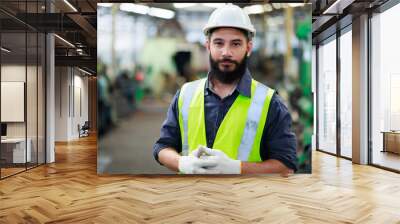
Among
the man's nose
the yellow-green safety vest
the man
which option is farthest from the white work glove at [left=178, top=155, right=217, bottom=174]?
the man's nose

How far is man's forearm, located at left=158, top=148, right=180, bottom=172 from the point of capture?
19.1 ft

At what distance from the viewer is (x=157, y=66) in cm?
601

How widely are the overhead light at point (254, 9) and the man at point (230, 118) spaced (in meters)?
0.11

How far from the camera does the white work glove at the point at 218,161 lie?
564cm

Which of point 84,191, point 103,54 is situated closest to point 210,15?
point 103,54

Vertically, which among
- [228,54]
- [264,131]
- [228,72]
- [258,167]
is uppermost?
[228,54]

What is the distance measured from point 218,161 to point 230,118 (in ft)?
2.10

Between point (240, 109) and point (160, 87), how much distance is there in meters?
1.27

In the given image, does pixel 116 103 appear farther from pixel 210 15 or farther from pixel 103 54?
pixel 210 15

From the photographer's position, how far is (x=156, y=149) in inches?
237

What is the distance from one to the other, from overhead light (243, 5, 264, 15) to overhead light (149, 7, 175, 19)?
107 cm

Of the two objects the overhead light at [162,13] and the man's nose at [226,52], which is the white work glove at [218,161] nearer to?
the man's nose at [226,52]

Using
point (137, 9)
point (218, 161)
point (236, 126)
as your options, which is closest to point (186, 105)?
Answer: point (236, 126)

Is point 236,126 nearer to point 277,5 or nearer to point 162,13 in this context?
point 277,5
